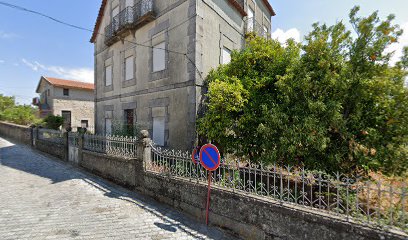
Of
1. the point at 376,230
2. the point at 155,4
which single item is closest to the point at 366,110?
the point at 376,230

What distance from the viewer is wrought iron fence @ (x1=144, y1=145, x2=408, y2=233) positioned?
3061 millimetres

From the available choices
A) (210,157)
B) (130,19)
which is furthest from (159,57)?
(210,157)

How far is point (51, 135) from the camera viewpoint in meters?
12.5

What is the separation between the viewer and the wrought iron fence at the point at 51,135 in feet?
37.8

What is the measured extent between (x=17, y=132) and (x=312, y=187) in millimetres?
22905

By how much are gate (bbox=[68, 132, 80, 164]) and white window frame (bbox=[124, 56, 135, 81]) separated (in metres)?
3.91

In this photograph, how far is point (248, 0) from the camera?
13.0 metres

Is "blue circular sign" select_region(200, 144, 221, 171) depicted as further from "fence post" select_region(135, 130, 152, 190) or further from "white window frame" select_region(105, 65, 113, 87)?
"white window frame" select_region(105, 65, 113, 87)

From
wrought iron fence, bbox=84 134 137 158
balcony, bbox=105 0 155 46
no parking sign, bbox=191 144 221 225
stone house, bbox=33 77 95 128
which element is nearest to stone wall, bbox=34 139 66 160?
wrought iron fence, bbox=84 134 137 158

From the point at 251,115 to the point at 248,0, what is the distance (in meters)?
10.1

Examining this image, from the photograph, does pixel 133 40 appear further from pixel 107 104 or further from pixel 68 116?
pixel 68 116

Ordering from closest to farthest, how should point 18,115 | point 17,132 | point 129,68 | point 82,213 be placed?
point 82,213
point 129,68
point 17,132
point 18,115

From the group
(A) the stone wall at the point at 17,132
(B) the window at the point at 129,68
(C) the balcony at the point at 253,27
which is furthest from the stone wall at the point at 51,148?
(C) the balcony at the point at 253,27

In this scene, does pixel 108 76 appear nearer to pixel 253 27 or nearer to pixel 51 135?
pixel 51 135
